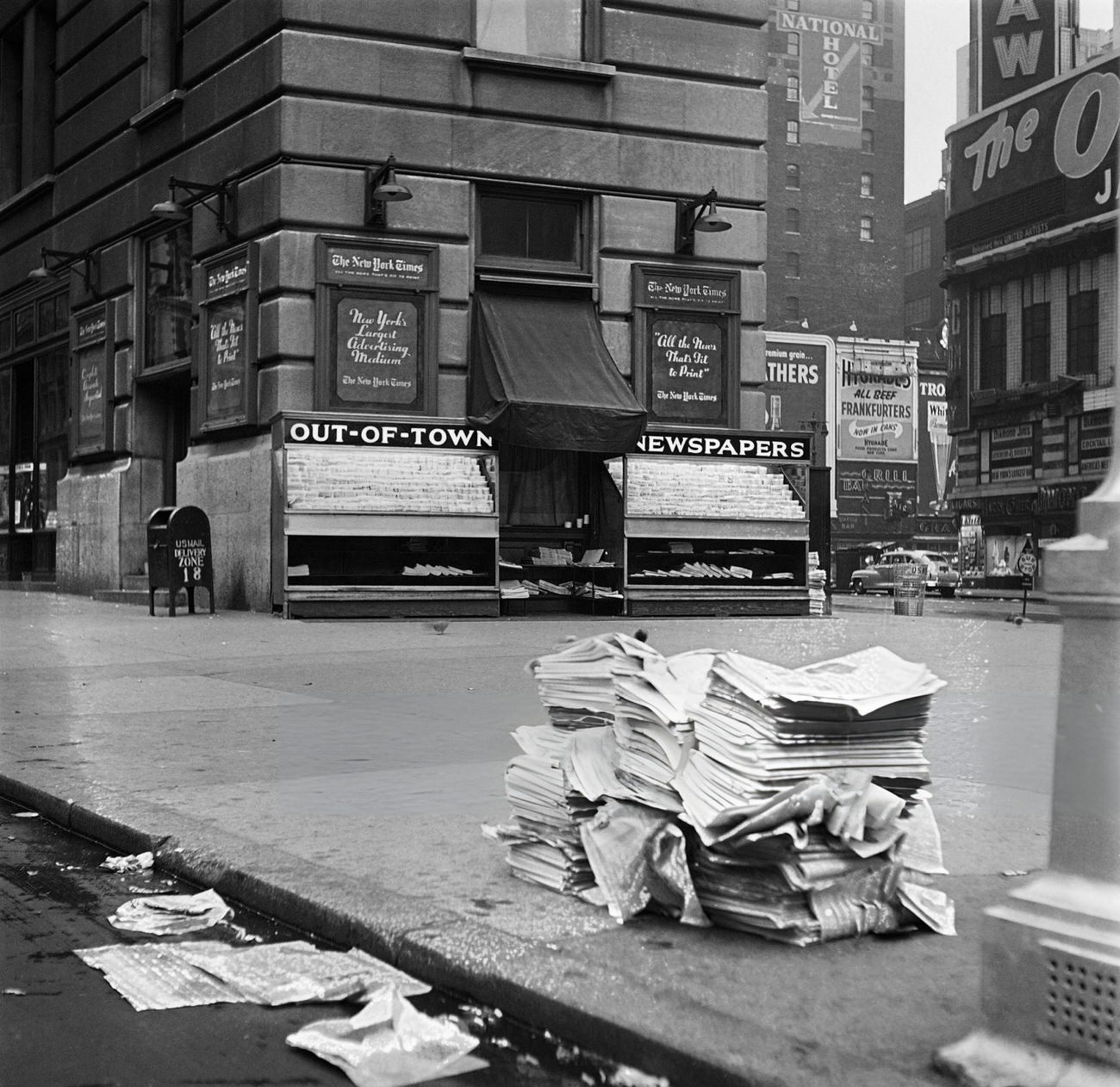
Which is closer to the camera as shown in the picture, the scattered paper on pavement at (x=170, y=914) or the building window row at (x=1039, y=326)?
the scattered paper on pavement at (x=170, y=914)

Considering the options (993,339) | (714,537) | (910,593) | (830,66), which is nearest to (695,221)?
(714,537)

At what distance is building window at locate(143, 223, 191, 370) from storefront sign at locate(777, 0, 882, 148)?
6228 cm

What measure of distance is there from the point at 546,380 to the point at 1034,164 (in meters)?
42.2

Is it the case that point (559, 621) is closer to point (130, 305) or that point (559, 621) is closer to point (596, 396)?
point (596, 396)

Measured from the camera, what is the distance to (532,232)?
744 inches

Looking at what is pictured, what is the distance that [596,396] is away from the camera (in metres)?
17.7

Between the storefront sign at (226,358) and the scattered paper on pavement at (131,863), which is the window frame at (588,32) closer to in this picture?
the storefront sign at (226,358)

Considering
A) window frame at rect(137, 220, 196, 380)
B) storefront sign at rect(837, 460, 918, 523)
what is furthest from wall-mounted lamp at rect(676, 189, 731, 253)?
storefront sign at rect(837, 460, 918, 523)

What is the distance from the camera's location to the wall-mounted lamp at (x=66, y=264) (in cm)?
2342

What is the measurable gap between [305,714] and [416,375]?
1039cm

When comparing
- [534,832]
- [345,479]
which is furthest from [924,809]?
[345,479]

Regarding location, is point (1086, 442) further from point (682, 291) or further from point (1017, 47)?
point (682, 291)

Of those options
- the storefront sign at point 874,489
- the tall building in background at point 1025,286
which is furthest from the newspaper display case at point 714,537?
the storefront sign at point 874,489

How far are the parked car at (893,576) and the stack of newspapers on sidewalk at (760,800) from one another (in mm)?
40161
